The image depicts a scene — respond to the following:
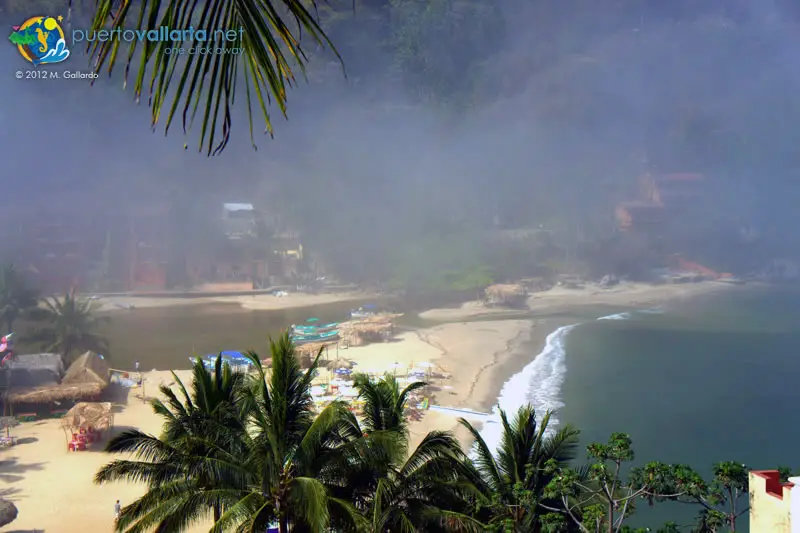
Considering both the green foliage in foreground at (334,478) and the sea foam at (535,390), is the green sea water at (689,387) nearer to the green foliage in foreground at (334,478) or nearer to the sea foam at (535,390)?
the sea foam at (535,390)

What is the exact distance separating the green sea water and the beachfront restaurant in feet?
48.8

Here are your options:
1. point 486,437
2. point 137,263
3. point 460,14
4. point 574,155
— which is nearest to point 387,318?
point 486,437

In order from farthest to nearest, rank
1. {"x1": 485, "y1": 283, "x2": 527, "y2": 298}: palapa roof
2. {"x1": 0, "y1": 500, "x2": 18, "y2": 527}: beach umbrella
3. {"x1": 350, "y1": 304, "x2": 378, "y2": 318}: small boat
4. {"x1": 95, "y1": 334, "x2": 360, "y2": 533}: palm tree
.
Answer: {"x1": 485, "y1": 283, "x2": 527, "y2": 298}: palapa roof
{"x1": 350, "y1": 304, "x2": 378, "y2": 318}: small boat
{"x1": 0, "y1": 500, "x2": 18, "y2": 527}: beach umbrella
{"x1": 95, "y1": 334, "x2": 360, "y2": 533}: palm tree

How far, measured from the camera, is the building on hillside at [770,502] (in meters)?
6.34

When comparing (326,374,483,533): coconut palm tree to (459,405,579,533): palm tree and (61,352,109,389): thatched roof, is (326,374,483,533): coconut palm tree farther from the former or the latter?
(61,352,109,389): thatched roof

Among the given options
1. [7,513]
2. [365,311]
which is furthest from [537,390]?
[7,513]

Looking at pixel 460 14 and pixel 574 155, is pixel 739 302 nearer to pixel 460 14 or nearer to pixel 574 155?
pixel 574 155

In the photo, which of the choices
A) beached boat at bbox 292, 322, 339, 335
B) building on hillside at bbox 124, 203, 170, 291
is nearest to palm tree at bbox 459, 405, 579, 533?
beached boat at bbox 292, 322, 339, 335

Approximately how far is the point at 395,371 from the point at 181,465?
20.9m

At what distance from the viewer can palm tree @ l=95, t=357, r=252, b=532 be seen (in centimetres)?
714

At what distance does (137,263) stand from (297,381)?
4927 cm

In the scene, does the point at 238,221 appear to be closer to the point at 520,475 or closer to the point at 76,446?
the point at 76,446

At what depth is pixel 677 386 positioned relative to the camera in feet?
101

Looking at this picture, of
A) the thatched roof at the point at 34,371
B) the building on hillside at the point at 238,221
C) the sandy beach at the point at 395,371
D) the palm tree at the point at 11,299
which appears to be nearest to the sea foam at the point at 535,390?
the sandy beach at the point at 395,371
